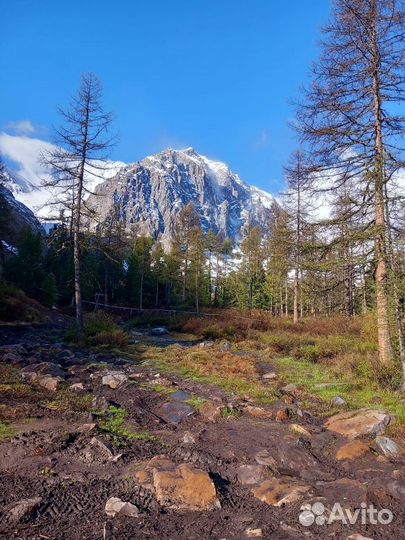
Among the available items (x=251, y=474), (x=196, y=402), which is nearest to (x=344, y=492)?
(x=251, y=474)

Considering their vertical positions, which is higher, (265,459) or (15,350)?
(15,350)

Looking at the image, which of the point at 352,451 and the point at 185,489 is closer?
the point at 185,489

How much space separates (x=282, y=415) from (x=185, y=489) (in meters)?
3.16

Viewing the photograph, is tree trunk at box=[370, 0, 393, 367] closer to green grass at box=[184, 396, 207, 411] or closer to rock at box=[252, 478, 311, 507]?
green grass at box=[184, 396, 207, 411]

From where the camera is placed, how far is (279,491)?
12.3 ft

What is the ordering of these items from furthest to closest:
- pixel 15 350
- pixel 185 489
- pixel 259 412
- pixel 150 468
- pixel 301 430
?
pixel 15 350
pixel 259 412
pixel 301 430
pixel 150 468
pixel 185 489

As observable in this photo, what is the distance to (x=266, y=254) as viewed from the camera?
139 feet

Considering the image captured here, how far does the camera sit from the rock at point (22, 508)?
3155mm

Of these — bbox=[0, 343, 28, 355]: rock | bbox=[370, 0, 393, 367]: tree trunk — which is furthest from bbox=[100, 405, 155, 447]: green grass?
bbox=[0, 343, 28, 355]: rock

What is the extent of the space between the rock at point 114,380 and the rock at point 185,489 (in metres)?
4.08

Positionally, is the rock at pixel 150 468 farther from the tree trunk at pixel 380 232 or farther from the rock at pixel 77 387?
the tree trunk at pixel 380 232

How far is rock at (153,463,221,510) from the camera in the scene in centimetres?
354

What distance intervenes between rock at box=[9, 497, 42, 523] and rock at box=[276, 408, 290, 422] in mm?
4137

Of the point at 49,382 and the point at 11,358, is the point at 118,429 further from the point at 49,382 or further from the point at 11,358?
the point at 11,358
